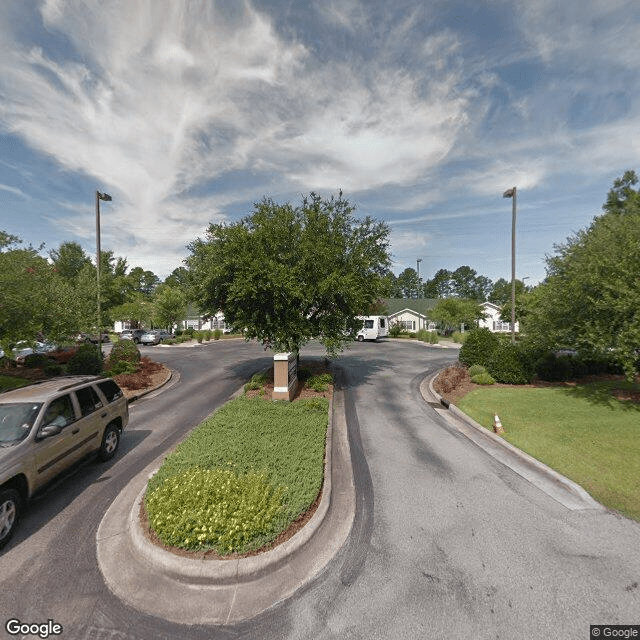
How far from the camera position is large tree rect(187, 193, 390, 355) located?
41.4 feet

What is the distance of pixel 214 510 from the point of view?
5.10 metres

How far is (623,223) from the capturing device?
1284 centimetres

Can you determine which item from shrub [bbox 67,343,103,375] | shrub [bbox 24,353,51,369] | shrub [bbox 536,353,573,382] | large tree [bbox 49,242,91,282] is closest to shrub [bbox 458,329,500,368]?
shrub [bbox 536,353,573,382]

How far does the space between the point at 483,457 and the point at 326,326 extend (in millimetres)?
7479

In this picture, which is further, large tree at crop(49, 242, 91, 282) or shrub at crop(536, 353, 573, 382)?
large tree at crop(49, 242, 91, 282)

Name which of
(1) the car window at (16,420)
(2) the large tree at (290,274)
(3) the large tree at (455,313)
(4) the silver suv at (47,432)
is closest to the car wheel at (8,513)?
(4) the silver suv at (47,432)

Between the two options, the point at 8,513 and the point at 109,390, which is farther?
the point at 109,390

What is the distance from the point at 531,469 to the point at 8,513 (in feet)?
33.7

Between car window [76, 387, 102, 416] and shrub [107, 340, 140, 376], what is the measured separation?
33.5 feet

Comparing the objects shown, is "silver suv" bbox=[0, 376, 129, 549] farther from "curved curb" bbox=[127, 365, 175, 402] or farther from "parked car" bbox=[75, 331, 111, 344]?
"parked car" bbox=[75, 331, 111, 344]

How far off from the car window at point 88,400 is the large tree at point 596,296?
1525 centimetres

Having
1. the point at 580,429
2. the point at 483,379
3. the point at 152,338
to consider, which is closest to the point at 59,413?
the point at 580,429

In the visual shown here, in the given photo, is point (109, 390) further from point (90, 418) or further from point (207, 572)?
point (207, 572)

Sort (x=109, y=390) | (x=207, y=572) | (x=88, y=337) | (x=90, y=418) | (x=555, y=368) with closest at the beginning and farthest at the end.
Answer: (x=207, y=572), (x=90, y=418), (x=109, y=390), (x=555, y=368), (x=88, y=337)
